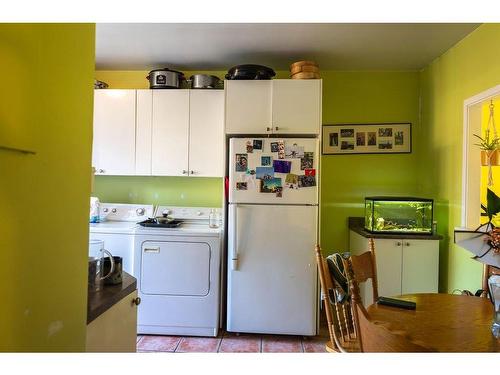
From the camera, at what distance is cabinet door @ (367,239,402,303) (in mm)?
2605

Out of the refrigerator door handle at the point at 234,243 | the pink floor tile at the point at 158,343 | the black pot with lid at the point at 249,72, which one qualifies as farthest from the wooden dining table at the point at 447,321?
the black pot with lid at the point at 249,72

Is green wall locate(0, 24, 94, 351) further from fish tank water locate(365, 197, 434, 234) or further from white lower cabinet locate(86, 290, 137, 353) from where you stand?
fish tank water locate(365, 197, 434, 234)

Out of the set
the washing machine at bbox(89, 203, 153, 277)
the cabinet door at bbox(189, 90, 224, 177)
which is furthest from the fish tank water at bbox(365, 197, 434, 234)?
the washing machine at bbox(89, 203, 153, 277)

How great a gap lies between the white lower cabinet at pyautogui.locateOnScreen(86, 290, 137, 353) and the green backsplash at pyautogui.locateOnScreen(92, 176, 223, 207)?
6.41 feet

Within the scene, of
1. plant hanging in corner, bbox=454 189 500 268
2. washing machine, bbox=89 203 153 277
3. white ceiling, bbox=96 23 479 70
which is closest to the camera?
plant hanging in corner, bbox=454 189 500 268

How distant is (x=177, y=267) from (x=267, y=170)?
1.10 meters

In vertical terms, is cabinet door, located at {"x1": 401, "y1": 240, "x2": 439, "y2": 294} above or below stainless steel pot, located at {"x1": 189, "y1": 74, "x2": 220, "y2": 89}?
below

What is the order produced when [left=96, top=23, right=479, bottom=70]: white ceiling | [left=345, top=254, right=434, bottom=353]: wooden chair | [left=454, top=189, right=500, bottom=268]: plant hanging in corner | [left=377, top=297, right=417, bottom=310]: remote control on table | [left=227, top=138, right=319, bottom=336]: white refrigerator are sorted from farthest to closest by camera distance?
1. [left=227, top=138, right=319, bottom=336]: white refrigerator
2. [left=96, top=23, right=479, bottom=70]: white ceiling
3. [left=377, top=297, right=417, bottom=310]: remote control on table
4. [left=454, top=189, right=500, bottom=268]: plant hanging in corner
5. [left=345, top=254, right=434, bottom=353]: wooden chair

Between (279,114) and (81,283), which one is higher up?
(279,114)

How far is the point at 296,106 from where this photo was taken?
2654mm
